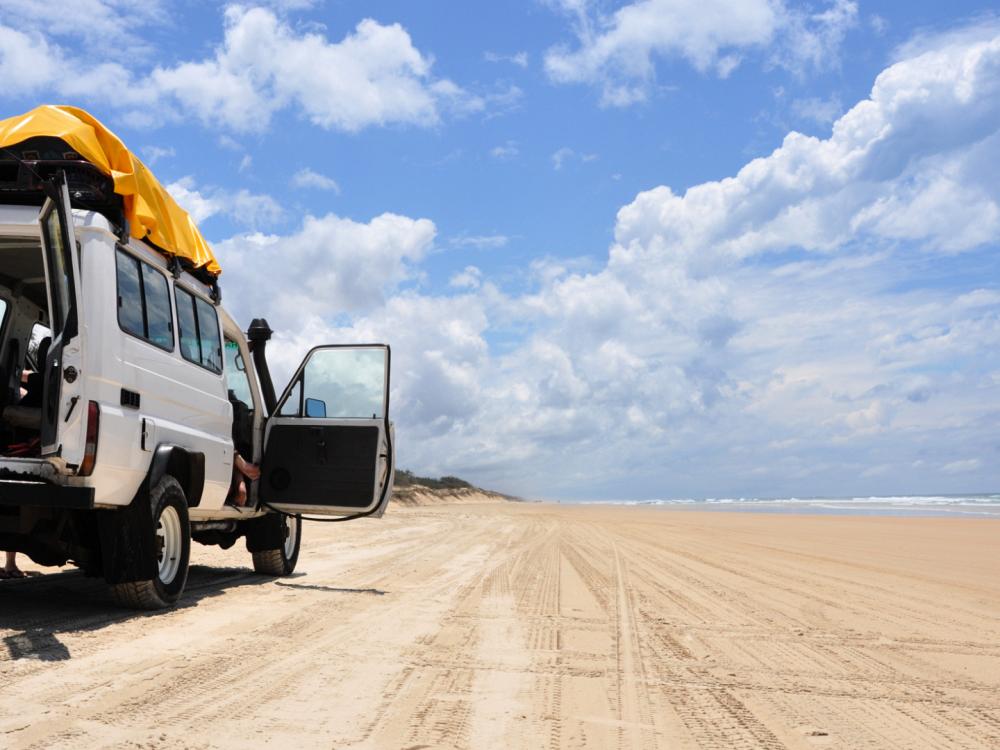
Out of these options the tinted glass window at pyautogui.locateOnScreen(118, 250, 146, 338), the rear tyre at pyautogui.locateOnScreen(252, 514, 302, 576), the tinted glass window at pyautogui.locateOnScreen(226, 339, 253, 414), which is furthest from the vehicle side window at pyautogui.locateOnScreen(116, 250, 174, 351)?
the rear tyre at pyautogui.locateOnScreen(252, 514, 302, 576)

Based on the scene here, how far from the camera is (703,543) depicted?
1538cm

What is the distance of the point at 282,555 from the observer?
8805mm

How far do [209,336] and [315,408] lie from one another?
130 centimetres

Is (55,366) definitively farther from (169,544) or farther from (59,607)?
(59,607)

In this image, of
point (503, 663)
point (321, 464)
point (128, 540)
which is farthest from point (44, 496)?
point (321, 464)

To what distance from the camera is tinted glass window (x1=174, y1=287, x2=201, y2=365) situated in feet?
21.8

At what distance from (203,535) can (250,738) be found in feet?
16.2

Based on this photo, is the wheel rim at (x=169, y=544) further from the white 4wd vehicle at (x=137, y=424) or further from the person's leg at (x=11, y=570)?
the person's leg at (x=11, y=570)

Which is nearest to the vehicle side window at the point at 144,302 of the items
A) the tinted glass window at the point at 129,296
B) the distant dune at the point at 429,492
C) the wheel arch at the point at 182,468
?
the tinted glass window at the point at 129,296

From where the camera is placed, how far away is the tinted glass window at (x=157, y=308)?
19.8ft

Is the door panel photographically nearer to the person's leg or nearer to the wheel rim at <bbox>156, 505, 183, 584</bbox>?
the wheel rim at <bbox>156, 505, 183, 584</bbox>

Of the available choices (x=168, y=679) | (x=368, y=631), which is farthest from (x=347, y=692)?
(x=368, y=631)

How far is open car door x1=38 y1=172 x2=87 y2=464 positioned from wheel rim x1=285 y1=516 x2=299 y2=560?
4000mm

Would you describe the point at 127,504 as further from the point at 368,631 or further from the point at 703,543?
the point at 703,543
